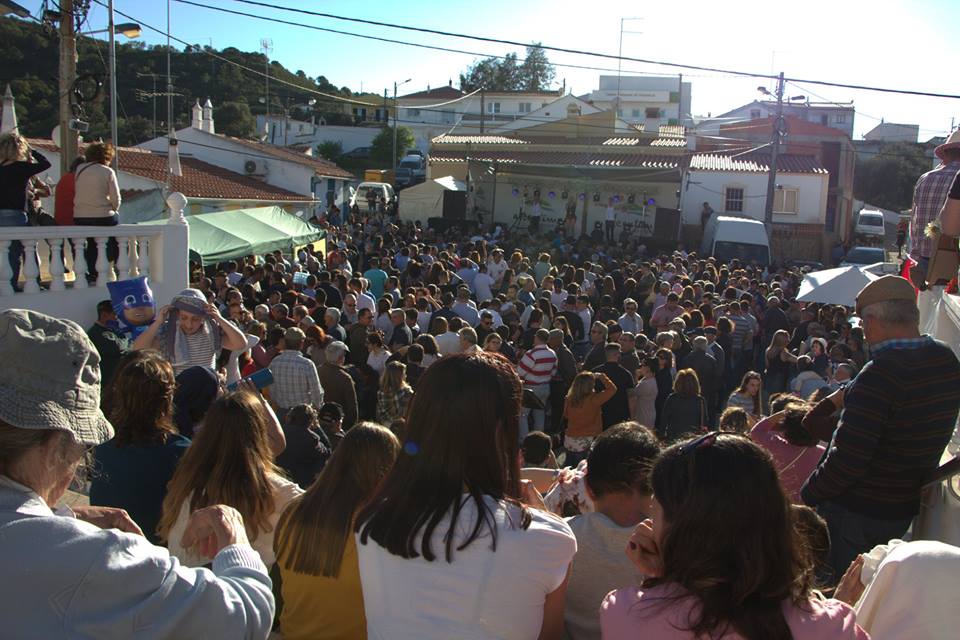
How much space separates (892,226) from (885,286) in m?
54.9

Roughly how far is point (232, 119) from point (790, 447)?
52.3 meters

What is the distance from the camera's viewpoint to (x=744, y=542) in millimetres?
2070

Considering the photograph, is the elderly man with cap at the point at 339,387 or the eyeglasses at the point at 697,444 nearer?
the eyeglasses at the point at 697,444

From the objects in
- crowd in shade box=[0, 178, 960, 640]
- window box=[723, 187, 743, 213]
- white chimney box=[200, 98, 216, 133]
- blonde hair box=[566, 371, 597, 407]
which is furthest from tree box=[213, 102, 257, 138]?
crowd in shade box=[0, 178, 960, 640]

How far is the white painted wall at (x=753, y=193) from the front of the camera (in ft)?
120

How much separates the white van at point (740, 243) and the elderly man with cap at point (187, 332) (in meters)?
21.5

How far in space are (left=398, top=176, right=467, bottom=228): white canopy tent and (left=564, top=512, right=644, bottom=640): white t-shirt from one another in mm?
32462

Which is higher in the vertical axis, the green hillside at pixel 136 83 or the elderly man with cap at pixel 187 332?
the green hillside at pixel 136 83

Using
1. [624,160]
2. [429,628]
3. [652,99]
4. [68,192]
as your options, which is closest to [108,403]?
[429,628]

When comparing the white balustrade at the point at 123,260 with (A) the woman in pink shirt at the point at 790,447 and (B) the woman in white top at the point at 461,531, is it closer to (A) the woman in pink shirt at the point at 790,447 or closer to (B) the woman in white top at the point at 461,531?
(A) the woman in pink shirt at the point at 790,447

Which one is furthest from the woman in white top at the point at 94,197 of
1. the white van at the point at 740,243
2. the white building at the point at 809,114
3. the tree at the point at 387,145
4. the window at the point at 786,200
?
the white building at the point at 809,114

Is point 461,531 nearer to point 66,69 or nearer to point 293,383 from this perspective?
point 293,383

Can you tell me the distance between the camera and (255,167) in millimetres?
35875

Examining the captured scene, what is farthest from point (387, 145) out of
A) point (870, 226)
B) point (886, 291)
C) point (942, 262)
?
point (886, 291)
